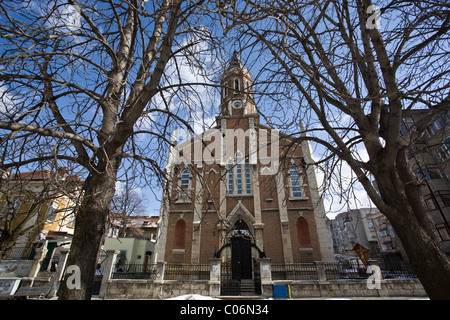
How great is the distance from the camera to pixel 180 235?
17.6 meters

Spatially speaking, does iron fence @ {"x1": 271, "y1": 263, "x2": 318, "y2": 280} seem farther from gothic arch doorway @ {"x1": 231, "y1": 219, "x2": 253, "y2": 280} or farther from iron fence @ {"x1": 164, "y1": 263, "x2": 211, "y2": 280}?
iron fence @ {"x1": 164, "y1": 263, "x2": 211, "y2": 280}

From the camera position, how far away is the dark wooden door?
50.2 feet

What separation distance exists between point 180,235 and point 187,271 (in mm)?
3231

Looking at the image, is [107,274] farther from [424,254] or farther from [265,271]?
[424,254]

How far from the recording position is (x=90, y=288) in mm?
3311

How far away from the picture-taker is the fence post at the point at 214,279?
37.0ft

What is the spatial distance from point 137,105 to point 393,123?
4734 millimetres

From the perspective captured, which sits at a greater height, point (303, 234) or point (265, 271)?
point (303, 234)

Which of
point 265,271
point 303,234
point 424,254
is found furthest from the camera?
point 303,234

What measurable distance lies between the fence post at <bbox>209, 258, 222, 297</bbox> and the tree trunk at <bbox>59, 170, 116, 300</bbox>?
9.32 metres

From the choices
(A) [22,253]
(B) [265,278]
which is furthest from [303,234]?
(A) [22,253]

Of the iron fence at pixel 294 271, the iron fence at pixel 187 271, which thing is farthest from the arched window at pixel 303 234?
the iron fence at pixel 187 271
